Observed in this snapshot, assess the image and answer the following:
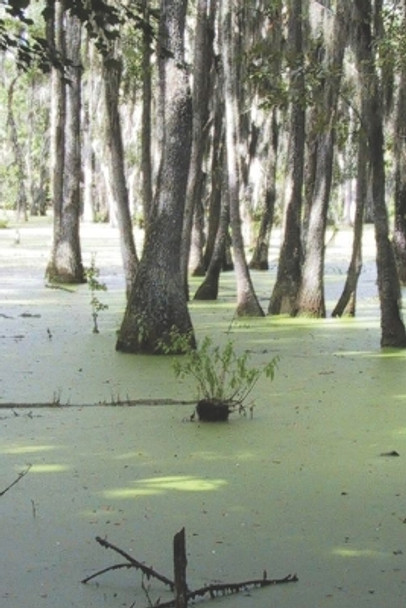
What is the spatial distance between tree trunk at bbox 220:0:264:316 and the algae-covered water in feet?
9.82

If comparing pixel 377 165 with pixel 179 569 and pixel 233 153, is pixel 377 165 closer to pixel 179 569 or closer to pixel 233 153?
pixel 233 153

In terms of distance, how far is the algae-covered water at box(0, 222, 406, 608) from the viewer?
12.1ft

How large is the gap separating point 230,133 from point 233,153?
24 centimetres

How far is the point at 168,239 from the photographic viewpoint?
9.85m

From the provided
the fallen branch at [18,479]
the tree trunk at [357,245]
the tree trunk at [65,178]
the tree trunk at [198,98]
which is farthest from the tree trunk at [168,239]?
the tree trunk at [65,178]

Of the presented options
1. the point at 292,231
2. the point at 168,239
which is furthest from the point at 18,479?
the point at 292,231

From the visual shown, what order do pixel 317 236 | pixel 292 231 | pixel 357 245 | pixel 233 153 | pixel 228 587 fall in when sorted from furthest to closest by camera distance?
1. pixel 292 231
2. pixel 233 153
3. pixel 317 236
4. pixel 357 245
5. pixel 228 587

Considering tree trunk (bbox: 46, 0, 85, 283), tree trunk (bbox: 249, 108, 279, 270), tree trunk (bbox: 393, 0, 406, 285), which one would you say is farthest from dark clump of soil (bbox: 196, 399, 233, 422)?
tree trunk (bbox: 249, 108, 279, 270)

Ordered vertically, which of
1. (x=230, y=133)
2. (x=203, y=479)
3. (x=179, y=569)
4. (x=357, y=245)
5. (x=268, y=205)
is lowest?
(x=203, y=479)

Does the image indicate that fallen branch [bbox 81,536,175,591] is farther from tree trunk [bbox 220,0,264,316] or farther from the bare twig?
tree trunk [bbox 220,0,264,316]

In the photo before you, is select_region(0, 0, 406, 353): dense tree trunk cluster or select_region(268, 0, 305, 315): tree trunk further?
select_region(268, 0, 305, 315): tree trunk

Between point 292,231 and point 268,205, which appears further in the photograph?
point 268,205

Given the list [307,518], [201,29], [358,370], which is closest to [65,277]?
[201,29]

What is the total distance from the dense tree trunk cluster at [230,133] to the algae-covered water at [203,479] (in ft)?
3.16
